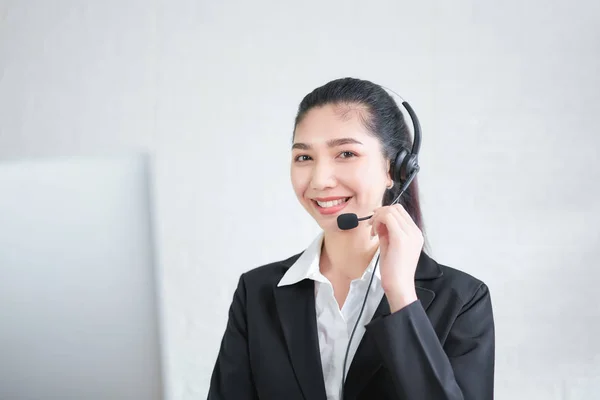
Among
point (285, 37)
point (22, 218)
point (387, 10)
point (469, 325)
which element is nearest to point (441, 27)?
point (387, 10)

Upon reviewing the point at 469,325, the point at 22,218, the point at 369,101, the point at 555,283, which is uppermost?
the point at 369,101

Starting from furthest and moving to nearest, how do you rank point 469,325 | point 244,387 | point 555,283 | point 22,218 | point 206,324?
point 206,324
point 555,283
point 244,387
point 469,325
point 22,218

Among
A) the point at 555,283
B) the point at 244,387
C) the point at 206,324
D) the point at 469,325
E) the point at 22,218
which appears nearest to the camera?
the point at 22,218

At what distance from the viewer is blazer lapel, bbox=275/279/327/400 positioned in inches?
50.1

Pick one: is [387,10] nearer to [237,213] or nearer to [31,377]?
[237,213]

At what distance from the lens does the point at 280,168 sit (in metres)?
2.22

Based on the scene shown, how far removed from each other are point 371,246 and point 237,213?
883mm

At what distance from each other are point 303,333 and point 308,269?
0.15m

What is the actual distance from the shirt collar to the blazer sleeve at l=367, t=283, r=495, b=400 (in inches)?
9.7

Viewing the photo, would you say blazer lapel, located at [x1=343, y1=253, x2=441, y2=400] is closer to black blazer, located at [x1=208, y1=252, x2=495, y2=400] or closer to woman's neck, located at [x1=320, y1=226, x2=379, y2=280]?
black blazer, located at [x1=208, y1=252, x2=495, y2=400]

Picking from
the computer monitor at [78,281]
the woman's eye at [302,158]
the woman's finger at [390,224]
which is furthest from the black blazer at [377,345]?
the computer monitor at [78,281]

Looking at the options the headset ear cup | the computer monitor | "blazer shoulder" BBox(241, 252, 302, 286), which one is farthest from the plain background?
the computer monitor

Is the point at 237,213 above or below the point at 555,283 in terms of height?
above

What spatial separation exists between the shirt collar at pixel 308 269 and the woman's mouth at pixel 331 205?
139mm
